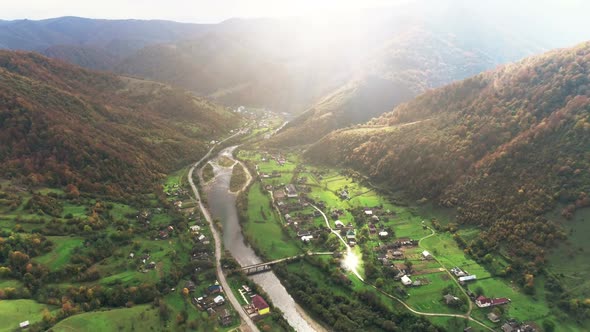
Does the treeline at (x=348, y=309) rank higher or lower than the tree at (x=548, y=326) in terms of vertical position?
lower

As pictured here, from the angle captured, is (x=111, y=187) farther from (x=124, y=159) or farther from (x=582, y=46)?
(x=582, y=46)

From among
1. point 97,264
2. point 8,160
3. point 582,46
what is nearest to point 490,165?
point 582,46

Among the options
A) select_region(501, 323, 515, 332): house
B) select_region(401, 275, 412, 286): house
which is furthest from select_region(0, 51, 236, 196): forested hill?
select_region(501, 323, 515, 332): house

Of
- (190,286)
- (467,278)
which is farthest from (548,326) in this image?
(190,286)

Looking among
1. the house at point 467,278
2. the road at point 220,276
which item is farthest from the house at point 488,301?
the road at point 220,276

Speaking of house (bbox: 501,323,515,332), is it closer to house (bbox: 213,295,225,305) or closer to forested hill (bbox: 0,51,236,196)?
house (bbox: 213,295,225,305)

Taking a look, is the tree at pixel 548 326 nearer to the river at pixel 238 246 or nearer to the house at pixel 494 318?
the house at pixel 494 318

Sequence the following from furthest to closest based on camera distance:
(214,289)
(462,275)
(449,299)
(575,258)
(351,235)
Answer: (351,235)
(462,275)
(214,289)
(575,258)
(449,299)

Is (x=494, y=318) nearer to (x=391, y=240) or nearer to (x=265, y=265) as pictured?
(x=391, y=240)
